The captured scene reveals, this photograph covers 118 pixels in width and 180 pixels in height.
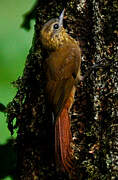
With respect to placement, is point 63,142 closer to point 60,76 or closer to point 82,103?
point 82,103

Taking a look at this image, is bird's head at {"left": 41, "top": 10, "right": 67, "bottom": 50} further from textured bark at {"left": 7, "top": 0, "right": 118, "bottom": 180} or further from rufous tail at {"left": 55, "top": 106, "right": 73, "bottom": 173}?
rufous tail at {"left": 55, "top": 106, "right": 73, "bottom": 173}

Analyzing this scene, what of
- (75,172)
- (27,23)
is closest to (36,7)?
(27,23)

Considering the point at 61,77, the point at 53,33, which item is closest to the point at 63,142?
the point at 61,77

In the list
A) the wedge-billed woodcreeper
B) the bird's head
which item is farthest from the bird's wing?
the bird's head

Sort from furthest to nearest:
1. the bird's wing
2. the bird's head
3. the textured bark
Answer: the bird's head
the bird's wing
the textured bark

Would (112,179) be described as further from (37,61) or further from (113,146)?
(37,61)

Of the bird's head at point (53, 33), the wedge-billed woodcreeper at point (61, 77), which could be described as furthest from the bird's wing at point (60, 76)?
the bird's head at point (53, 33)

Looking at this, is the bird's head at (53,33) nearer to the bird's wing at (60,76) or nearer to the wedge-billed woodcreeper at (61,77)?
the wedge-billed woodcreeper at (61,77)
